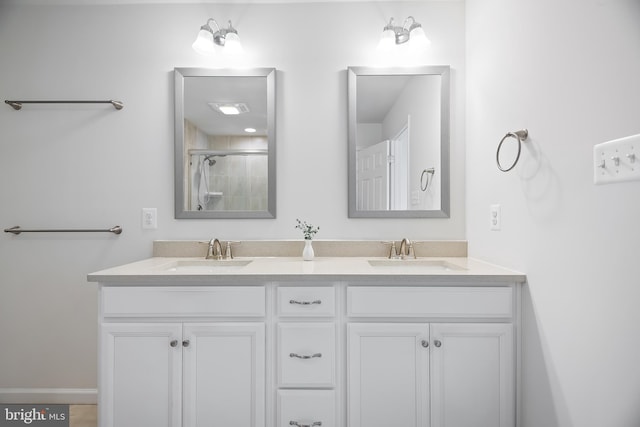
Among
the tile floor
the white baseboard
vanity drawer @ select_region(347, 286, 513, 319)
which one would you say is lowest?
the tile floor

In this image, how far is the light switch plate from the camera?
81 centimetres

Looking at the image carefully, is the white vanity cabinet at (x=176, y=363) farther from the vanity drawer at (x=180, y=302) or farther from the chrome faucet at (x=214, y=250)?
the chrome faucet at (x=214, y=250)

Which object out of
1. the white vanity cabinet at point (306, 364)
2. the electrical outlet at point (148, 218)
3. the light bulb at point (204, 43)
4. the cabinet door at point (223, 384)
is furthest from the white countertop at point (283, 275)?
the light bulb at point (204, 43)

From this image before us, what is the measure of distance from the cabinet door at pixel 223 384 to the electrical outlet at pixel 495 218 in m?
1.20

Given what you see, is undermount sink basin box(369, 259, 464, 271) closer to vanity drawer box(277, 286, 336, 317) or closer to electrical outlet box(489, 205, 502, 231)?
electrical outlet box(489, 205, 502, 231)

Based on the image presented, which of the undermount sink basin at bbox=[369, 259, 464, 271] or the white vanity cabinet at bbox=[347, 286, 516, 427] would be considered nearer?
the white vanity cabinet at bbox=[347, 286, 516, 427]

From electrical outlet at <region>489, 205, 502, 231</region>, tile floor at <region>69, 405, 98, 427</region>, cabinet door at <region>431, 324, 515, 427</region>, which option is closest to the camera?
cabinet door at <region>431, 324, 515, 427</region>

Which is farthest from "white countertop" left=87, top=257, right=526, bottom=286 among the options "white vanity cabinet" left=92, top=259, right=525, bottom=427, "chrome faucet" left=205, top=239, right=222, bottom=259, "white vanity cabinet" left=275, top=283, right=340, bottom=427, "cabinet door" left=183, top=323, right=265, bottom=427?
"chrome faucet" left=205, top=239, right=222, bottom=259

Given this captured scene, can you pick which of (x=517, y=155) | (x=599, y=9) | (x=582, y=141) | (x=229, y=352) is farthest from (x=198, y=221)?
(x=599, y=9)

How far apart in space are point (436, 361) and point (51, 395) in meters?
2.13

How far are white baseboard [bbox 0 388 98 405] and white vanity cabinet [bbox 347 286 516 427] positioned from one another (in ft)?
5.16

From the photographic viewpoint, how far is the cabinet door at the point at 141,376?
4.38 feet

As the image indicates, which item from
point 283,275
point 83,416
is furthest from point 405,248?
point 83,416

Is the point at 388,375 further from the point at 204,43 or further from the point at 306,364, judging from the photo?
the point at 204,43
